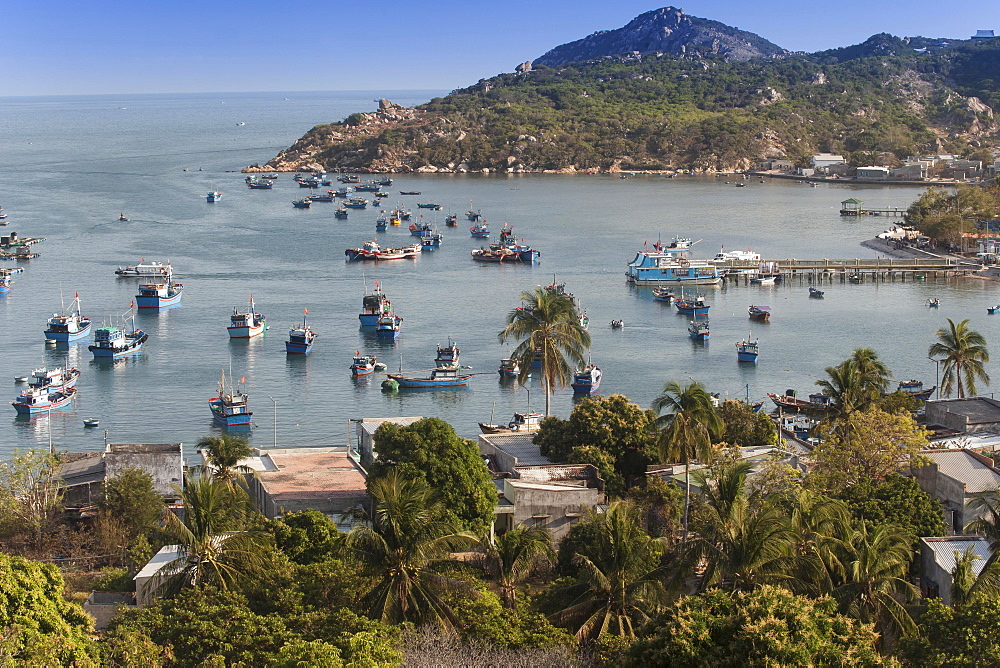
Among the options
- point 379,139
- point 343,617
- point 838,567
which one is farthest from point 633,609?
point 379,139

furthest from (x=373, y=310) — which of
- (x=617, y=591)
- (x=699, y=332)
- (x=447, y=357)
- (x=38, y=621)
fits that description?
(x=38, y=621)

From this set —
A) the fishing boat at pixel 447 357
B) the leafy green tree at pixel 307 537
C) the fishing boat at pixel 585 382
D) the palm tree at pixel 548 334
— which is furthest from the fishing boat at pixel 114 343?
the leafy green tree at pixel 307 537

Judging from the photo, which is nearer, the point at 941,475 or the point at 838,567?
the point at 838,567

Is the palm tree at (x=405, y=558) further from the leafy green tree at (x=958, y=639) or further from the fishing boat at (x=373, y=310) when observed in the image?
the fishing boat at (x=373, y=310)

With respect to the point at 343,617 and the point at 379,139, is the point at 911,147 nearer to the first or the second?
the point at 379,139

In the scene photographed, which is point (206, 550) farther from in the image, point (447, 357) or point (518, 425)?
point (447, 357)

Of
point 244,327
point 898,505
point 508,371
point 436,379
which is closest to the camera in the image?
point 898,505
